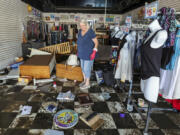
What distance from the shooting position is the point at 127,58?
90.8 inches

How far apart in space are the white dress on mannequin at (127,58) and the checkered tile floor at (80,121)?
2.06ft

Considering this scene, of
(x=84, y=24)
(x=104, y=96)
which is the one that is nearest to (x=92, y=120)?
(x=104, y=96)

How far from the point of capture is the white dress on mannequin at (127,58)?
2.25 meters

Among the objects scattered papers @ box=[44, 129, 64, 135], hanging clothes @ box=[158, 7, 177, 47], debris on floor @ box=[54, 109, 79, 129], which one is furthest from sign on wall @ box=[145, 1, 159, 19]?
scattered papers @ box=[44, 129, 64, 135]

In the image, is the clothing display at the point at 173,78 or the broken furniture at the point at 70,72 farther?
the broken furniture at the point at 70,72

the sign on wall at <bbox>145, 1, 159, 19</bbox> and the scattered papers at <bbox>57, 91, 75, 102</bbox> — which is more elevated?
the sign on wall at <bbox>145, 1, 159, 19</bbox>

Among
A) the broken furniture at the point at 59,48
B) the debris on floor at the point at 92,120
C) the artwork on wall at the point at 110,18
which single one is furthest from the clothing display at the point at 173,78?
the artwork on wall at the point at 110,18

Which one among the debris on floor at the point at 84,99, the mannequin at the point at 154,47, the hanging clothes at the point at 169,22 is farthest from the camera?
the debris on floor at the point at 84,99

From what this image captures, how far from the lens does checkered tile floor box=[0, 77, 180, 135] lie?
1.79 m

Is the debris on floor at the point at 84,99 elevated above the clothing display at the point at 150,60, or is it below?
below

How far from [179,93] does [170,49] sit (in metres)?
0.65

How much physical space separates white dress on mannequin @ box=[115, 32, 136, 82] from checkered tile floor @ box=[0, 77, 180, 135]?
2.06ft

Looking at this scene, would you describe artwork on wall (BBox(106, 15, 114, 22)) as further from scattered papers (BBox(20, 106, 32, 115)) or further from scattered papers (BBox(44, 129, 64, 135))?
scattered papers (BBox(44, 129, 64, 135))

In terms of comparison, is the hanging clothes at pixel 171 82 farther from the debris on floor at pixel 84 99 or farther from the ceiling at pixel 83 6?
the ceiling at pixel 83 6
